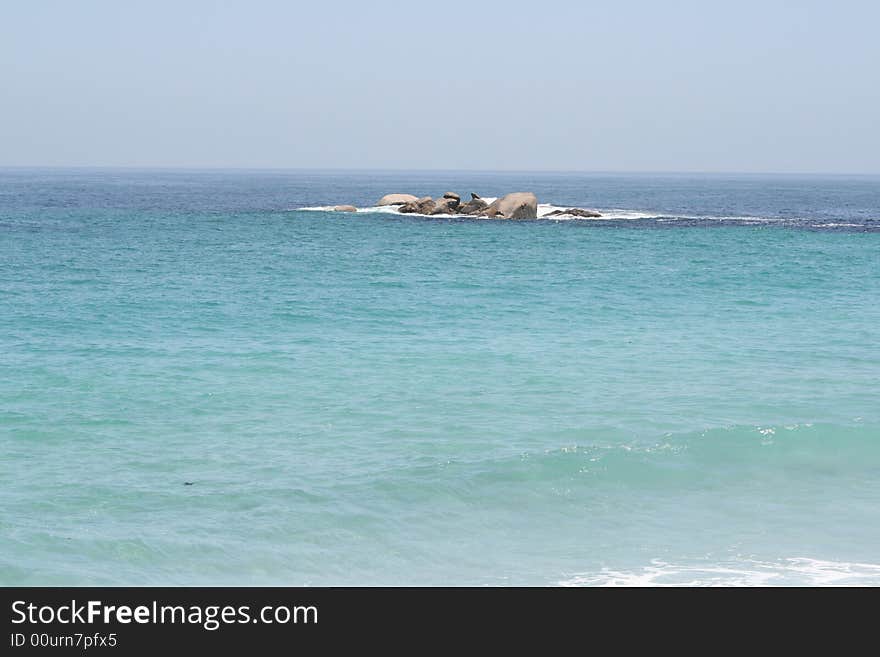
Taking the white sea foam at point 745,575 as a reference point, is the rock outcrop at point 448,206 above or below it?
above

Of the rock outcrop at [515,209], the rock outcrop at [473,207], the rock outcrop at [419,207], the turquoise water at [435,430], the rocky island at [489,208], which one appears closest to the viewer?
the turquoise water at [435,430]

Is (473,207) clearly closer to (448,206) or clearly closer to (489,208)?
(448,206)

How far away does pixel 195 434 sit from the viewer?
15266 mm

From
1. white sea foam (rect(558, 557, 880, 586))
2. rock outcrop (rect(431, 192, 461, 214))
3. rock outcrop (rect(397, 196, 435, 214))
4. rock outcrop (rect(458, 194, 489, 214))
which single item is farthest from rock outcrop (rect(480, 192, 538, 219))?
white sea foam (rect(558, 557, 880, 586))

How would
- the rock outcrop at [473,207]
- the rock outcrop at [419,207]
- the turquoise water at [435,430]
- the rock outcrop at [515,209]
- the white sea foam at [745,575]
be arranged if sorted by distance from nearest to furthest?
the white sea foam at [745,575] → the turquoise water at [435,430] → the rock outcrop at [515,209] → the rock outcrop at [473,207] → the rock outcrop at [419,207]

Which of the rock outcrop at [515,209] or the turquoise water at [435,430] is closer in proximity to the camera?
the turquoise water at [435,430]

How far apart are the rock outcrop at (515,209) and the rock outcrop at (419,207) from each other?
4.31 m

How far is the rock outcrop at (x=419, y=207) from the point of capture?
69.0 m

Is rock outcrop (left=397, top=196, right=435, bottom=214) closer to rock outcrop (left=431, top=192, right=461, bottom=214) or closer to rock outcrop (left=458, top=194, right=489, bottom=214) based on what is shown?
rock outcrop (left=431, top=192, right=461, bottom=214)

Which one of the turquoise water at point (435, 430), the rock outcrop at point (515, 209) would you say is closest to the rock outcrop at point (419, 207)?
the rock outcrop at point (515, 209)

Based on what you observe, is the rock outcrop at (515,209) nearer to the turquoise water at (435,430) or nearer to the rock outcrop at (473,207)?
the rock outcrop at (473,207)

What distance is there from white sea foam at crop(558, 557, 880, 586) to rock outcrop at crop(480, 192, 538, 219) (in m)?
54.8

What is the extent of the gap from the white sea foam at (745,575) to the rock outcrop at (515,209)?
5482 centimetres

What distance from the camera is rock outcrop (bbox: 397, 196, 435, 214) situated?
226 ft
